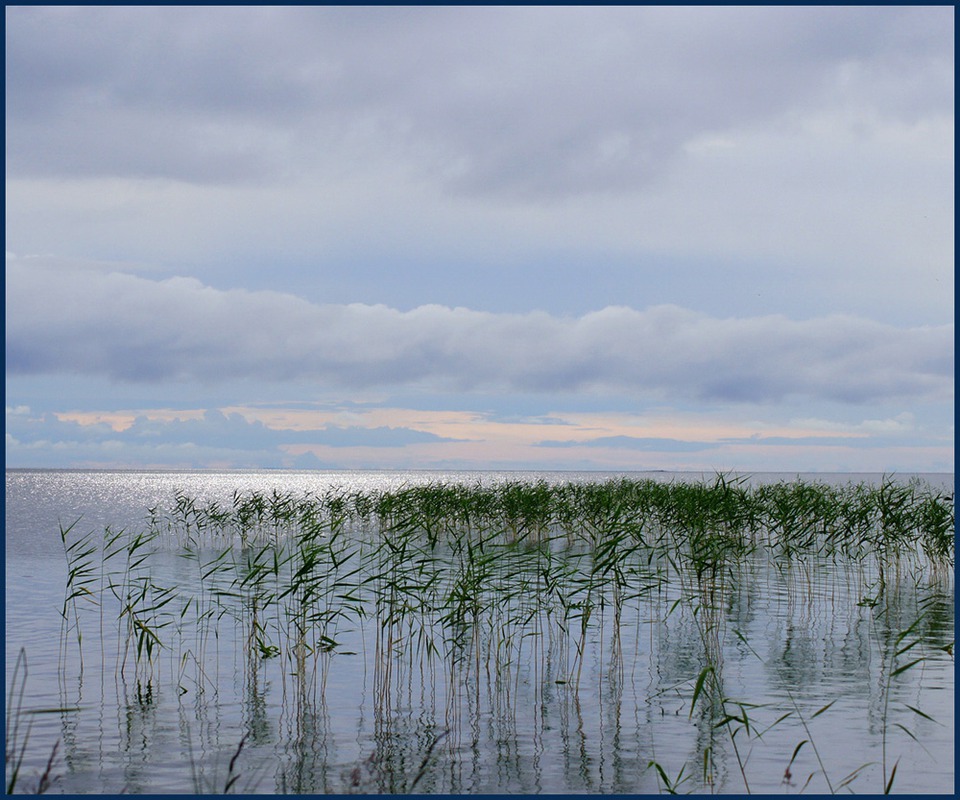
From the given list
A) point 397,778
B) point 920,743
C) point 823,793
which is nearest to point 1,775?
point 397,778

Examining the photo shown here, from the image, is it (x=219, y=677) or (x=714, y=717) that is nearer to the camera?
(x=714, y=717)

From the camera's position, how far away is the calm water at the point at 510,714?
10836mm

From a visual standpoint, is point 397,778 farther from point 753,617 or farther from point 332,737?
point 753,617

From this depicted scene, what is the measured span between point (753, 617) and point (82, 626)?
645 inches

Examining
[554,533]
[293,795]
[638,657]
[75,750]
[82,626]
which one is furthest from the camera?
[554,533]

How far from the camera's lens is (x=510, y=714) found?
1302 cm

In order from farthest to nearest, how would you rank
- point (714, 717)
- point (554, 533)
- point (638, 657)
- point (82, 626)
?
point (554, 533) < point (82, 626) < point (638, 657) < point (714, 717)

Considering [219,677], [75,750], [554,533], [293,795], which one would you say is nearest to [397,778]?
[293,795]

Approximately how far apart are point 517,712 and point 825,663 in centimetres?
686

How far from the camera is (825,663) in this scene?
16.1 metres

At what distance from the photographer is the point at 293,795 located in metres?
10.1

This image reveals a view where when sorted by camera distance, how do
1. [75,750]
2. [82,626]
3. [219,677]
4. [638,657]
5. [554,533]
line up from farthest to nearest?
1. [554,533]
2. [82,626]
3. [638,657]
4. [219,677]
5. [75,750]

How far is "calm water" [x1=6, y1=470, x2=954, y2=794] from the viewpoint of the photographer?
1084 cm

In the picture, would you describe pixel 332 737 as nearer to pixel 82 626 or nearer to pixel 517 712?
pixel 517 712
